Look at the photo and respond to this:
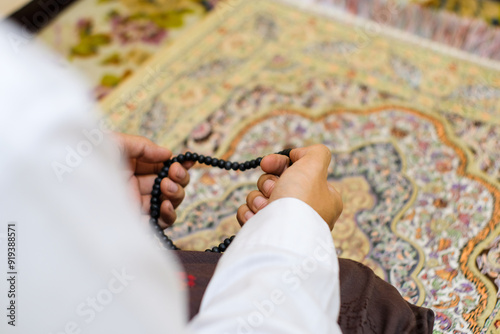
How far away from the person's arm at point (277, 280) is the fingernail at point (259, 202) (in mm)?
122

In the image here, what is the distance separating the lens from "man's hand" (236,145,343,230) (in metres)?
0.62

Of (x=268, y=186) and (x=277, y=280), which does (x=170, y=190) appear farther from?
(x=277, y=280)

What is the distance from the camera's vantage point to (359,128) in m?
1.15

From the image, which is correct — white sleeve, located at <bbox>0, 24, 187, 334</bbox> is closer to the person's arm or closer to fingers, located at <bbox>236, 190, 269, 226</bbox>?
the person's arm

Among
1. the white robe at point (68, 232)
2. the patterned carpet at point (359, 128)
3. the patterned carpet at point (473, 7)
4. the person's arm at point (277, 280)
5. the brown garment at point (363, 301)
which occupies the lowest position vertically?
the patterned carpet at point (473, 7)

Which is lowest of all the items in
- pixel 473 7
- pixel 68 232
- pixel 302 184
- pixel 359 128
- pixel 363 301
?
pixel 473 7

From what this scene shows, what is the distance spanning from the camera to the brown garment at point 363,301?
1.93 ft

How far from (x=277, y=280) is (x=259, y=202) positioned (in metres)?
0.25

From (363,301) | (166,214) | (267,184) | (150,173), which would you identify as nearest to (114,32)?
(150,173)

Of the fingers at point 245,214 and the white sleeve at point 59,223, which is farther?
the fingers at point 245,214

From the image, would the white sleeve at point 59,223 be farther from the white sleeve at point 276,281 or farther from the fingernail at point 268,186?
the fingernail at point 268,186

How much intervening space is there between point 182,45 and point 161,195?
0.69m

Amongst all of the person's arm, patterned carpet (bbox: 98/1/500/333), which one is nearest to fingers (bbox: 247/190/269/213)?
the person's arm

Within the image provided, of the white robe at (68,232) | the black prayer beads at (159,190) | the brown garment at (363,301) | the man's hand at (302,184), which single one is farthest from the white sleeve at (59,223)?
the black prayer beads at (159,190)
